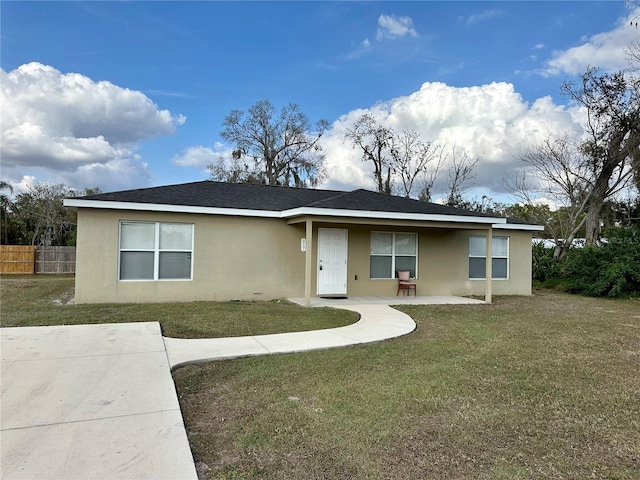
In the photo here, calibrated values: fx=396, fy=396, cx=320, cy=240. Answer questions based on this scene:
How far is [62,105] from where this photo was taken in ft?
45.3

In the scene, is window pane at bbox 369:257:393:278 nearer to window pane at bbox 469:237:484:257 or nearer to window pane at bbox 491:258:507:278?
window pane at bbox 469:237:484:257

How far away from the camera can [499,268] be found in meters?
13.7

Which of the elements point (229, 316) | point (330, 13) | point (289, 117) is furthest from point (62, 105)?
point (289, 117)

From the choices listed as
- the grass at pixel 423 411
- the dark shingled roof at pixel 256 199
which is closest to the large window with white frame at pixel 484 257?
the dark shingled roof at pixel 256 199

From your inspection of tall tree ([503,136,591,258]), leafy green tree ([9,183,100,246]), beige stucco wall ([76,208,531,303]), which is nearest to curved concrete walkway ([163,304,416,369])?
beige stucco wall ([76,208,531,303])

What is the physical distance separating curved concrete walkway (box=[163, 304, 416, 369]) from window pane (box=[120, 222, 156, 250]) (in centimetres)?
431

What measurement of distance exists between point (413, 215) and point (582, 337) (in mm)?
4715

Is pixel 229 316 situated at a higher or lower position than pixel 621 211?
lower

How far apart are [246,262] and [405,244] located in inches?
196

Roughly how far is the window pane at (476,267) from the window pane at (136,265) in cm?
988

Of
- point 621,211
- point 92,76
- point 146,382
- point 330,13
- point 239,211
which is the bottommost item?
point 146,382

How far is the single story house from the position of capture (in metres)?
9.54

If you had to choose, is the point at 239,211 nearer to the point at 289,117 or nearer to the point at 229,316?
the point at 229,316

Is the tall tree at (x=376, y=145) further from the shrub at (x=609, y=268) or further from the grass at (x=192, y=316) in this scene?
the grass at (x=192, y=316)
